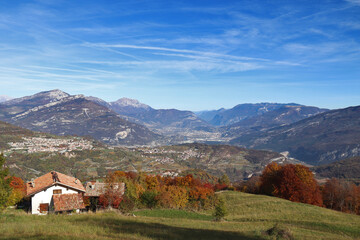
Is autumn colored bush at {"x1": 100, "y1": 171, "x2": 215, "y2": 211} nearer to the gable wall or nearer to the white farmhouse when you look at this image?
the white farmhouse

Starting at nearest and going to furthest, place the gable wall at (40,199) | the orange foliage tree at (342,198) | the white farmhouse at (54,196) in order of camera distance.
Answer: the white farmhouse at (54,196)
the gable wall at (40,199)
the orange foliage tree at (342,198)

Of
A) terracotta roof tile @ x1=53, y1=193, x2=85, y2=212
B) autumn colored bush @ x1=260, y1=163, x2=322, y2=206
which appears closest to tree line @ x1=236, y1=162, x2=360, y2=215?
autumn colored bush @ x1=260, y1=163, x2=322, y2=206

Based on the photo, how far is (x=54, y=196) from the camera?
50281 mm

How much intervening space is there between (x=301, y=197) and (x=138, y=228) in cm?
6936

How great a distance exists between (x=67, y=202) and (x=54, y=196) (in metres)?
3.59

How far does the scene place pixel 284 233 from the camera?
23.1 m

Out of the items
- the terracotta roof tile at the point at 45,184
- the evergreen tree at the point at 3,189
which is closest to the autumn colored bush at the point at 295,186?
the terracotta roof tile at the point at 45,184

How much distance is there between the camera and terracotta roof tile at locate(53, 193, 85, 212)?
155 feet

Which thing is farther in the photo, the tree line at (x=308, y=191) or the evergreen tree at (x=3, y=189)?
the tree line at (x=308, y=191)

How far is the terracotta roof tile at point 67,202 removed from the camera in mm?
47375

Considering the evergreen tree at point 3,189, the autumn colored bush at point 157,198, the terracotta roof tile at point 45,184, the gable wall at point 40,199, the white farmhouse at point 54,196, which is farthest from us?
the autumn colored bush at point 157,198

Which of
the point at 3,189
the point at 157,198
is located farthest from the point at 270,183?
the point at 3,189

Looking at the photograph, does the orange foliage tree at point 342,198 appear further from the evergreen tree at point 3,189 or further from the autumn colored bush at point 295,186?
the evergreen tree at point 3,189

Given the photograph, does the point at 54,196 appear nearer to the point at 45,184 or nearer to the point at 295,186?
the point at 45,184
